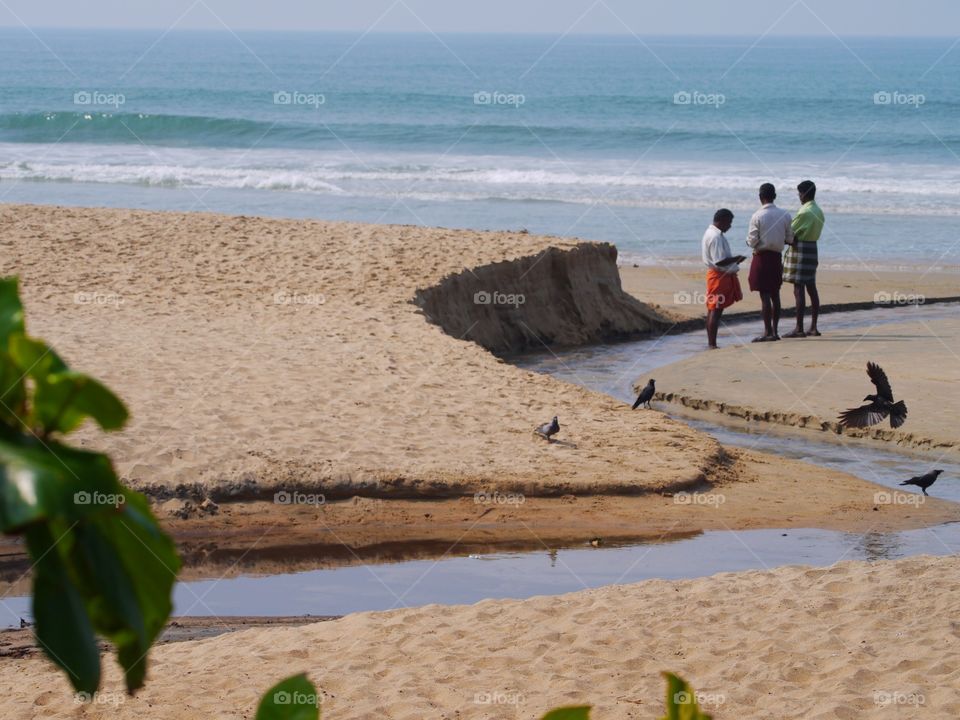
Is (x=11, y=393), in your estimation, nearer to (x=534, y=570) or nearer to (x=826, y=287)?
(x=534, y=570)

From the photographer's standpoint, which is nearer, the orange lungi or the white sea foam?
the orange lungi

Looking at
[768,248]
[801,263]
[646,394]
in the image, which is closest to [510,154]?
[801,263]

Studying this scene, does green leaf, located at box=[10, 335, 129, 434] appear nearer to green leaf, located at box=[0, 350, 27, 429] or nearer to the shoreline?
green leaf, located at box=[0, 350, 27, 429]

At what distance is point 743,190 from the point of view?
32375 millimetres

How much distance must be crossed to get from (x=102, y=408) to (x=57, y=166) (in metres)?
35.1

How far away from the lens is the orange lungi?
1348cm

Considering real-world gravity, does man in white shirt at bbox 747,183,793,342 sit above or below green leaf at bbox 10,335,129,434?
above

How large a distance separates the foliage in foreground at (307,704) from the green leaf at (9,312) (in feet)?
1.21

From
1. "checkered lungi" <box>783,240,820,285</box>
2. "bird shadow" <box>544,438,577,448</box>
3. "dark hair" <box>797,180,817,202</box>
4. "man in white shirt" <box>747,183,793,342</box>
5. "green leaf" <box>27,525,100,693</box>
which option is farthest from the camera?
"checkered lungi" <box>783,240,820,285</box>

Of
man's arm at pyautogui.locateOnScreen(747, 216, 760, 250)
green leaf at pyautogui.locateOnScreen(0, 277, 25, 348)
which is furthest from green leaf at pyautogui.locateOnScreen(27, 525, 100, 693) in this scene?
man's arm at pyautogui.locateOnScreen(747, 216, 760, 250)

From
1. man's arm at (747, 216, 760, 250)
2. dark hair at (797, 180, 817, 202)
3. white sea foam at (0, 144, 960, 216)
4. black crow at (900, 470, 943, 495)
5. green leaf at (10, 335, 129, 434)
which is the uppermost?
white sea foam at (0, 144, 960, 216)

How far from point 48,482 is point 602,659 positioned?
213 inches

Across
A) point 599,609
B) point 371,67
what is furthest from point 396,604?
point 371,67

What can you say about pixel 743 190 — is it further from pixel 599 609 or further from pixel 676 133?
pixel 599 609
